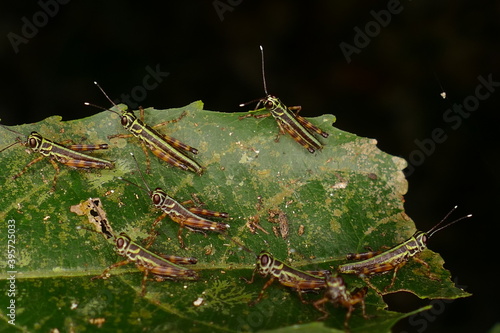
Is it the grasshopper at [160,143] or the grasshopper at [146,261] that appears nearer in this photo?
the grasshopper at [146,261]

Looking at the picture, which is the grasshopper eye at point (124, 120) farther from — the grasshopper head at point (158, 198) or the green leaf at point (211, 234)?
the grasshopper head at point (158, 198)

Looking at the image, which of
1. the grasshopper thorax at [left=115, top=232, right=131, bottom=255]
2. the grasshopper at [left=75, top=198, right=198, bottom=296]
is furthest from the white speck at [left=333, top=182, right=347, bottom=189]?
the grasshopper thorax at [left=115, top=232, right=131, bottom=255]

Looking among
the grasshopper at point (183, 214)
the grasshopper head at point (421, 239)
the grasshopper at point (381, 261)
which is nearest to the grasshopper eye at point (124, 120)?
the grasshopper at point (183, 214)

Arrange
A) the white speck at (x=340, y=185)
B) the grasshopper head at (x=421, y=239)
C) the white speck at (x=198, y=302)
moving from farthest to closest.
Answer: the white speck at (x=340, y=185) → the grasshopper head at (x=421, y=239) → the white speck at (x=198, y=302)

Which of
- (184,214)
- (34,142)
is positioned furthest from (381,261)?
(34,142)

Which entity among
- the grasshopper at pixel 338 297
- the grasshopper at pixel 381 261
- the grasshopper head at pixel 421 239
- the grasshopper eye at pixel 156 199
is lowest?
the grasshopper eye at pixel 156 199

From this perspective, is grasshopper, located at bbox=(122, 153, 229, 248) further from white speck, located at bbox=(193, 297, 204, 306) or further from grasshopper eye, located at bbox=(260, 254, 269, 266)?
white speck, located at bbox=(193, 297, 204, 306)

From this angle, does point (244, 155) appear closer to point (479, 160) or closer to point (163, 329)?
point (163, 329)
